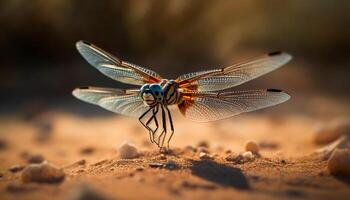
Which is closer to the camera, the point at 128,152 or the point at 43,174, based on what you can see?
the point at 43,174

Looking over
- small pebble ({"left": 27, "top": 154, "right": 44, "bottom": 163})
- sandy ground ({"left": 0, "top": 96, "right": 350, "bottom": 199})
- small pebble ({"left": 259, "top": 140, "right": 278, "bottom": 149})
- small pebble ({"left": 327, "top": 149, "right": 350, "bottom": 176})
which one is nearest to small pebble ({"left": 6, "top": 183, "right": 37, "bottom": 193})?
sandy ground ({"left": 0, "top": 96, "right": 350, "bottom": 199})

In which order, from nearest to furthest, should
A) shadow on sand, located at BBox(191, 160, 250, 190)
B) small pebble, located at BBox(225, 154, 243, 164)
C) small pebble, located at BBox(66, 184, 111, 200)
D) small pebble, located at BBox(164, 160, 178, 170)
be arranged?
small pebble, located at BBox(66, 184, 111, 200) → shadow on sand, located at BBox(191, 160, 250, 190) → small pebble, located at BBox(164, 160, 178, 170) → small pebble, located at BBox(225, 154, 243, 164)

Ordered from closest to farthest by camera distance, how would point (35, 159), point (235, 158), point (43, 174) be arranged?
point (43, 174) < point (235, 158) < point (35, 159)

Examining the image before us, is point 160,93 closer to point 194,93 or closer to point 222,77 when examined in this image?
point 194,93

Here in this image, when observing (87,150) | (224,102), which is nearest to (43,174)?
(224,102)

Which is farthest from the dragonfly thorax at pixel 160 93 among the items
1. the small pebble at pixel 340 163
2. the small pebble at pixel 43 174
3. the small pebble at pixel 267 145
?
the small pebble at pixel 267 145

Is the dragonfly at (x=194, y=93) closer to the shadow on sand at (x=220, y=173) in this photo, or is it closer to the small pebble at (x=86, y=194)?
the shadow on sand at (x=220, y=173)

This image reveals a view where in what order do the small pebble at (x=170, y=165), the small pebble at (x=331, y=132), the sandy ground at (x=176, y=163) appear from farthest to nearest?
1. the small pebble at (x=331, y=132)
2. the small pebble at (x=170, y=165)
3. the sandy ground at (x=176, y=163)

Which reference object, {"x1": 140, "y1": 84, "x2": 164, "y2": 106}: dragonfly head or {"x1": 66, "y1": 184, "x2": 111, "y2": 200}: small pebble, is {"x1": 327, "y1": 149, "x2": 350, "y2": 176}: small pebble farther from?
{"x1": 66, "y1": 184, "x2": 111, "y2": 200}: small pebble
